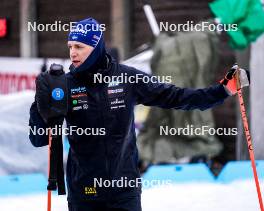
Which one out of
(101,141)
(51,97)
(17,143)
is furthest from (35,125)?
(17,143)

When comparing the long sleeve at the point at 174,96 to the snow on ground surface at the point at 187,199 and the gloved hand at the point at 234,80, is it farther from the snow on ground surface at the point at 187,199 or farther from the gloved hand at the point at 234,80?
the snow on ground surface at the point at 187,199

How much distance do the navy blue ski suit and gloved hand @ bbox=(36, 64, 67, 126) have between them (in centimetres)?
4

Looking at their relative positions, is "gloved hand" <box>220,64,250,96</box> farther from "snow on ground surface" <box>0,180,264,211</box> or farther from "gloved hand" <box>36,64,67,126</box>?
"snow on ground surface" <box>0,180,264,211</box>

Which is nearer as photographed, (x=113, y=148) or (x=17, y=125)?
(x=113, y=148)

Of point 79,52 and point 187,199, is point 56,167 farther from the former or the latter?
point 187,199

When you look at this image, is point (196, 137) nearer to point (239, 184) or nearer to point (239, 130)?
point (239, 130)

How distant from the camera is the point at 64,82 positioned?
2604 millimetres

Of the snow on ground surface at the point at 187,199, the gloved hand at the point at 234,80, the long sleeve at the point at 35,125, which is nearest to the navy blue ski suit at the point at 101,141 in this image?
the long sleeve at the point at 35,125

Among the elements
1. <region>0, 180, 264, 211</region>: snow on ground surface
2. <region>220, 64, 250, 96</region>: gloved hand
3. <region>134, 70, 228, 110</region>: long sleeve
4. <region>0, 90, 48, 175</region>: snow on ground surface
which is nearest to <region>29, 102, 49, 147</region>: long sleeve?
<region>134, 70, 228, 110</region>: long sleeve

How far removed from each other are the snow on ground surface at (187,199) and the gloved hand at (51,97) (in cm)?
226

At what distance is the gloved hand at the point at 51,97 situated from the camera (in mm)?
2549

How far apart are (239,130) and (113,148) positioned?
4.68 meters

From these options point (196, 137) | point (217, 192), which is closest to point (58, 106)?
point (217, 192)

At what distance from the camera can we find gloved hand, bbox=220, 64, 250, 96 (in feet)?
9.56
